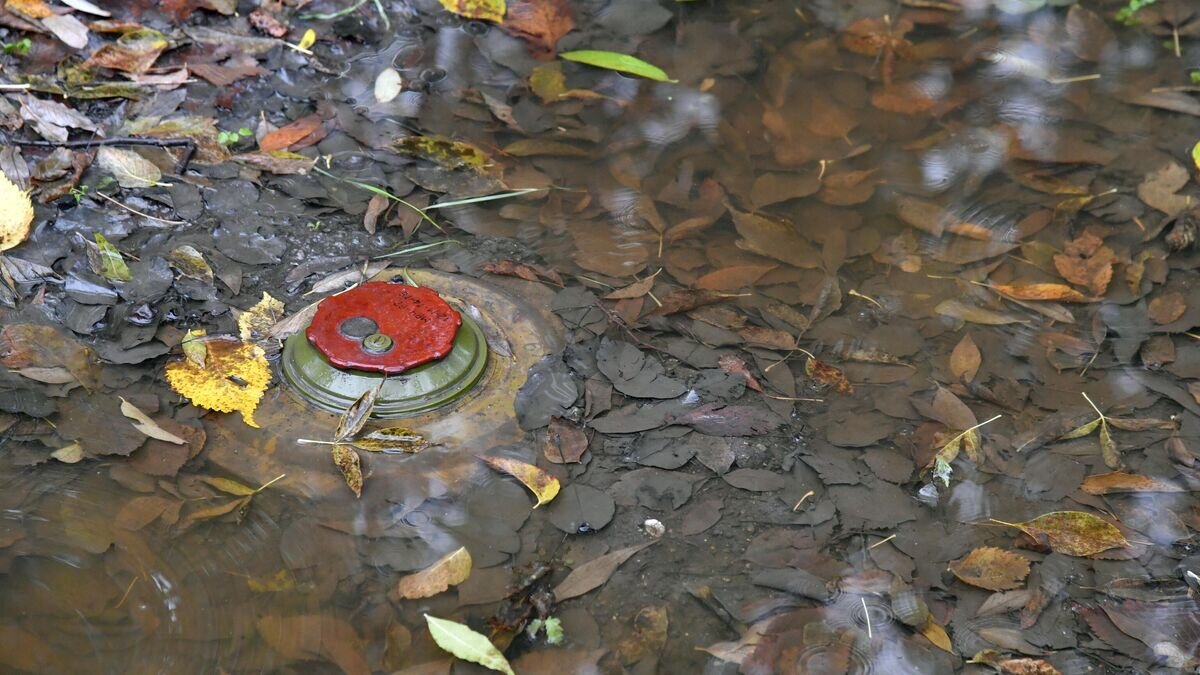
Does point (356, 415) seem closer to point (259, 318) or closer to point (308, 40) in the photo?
point (259, 318)

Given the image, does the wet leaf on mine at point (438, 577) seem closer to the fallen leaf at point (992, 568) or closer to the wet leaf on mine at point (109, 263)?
the fallen leaf at point (992, 568)

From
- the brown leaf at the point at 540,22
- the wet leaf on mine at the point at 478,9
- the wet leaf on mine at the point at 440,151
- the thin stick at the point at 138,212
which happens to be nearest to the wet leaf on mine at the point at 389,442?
the thin stick at the point at 138,212

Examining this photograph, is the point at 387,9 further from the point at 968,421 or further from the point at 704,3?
the point at 968,421

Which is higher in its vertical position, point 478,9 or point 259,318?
point 478,9

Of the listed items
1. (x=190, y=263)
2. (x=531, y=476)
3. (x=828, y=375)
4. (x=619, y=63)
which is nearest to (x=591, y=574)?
(x=531, y=476)

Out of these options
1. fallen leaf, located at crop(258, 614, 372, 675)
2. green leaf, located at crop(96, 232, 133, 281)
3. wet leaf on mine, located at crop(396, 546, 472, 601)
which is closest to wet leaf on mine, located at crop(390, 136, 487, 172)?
green leaf, located at crop(96, 232, 133, 281)

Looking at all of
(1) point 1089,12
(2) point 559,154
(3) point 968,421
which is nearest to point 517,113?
(2) point 559,154
